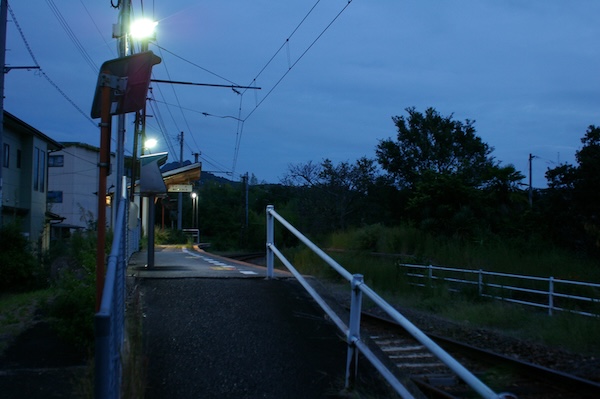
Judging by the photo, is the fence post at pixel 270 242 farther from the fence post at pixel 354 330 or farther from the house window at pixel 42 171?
the house window at pixel 42 171

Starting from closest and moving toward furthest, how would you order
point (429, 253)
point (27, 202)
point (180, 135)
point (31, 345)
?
point (31, 345)
point (429, 253)
point (27, 202)
point (180, 135)

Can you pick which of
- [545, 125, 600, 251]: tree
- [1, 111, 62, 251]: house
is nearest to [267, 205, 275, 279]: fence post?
[545, 125, 600, 251]: tree

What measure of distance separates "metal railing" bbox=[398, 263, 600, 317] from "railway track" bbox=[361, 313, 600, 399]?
3868 millimetres

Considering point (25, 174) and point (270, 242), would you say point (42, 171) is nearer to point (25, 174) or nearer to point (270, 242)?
point (25, 174)

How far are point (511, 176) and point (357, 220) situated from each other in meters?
13.2

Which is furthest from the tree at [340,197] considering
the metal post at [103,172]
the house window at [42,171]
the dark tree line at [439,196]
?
the metal post at [103,172]

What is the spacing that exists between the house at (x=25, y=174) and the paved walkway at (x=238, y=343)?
22429 millimetres

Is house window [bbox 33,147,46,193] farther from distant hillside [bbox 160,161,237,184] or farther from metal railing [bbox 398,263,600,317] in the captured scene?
metal railing [bbox 398,263,600,317]

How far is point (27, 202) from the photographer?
29875 millimetres

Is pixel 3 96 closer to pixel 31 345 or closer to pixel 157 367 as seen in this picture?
pixel 31 345

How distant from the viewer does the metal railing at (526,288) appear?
12422 mm

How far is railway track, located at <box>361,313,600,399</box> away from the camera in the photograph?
6965mm

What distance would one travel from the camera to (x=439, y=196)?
25844mm

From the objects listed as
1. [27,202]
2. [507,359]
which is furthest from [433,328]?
[27,202]
